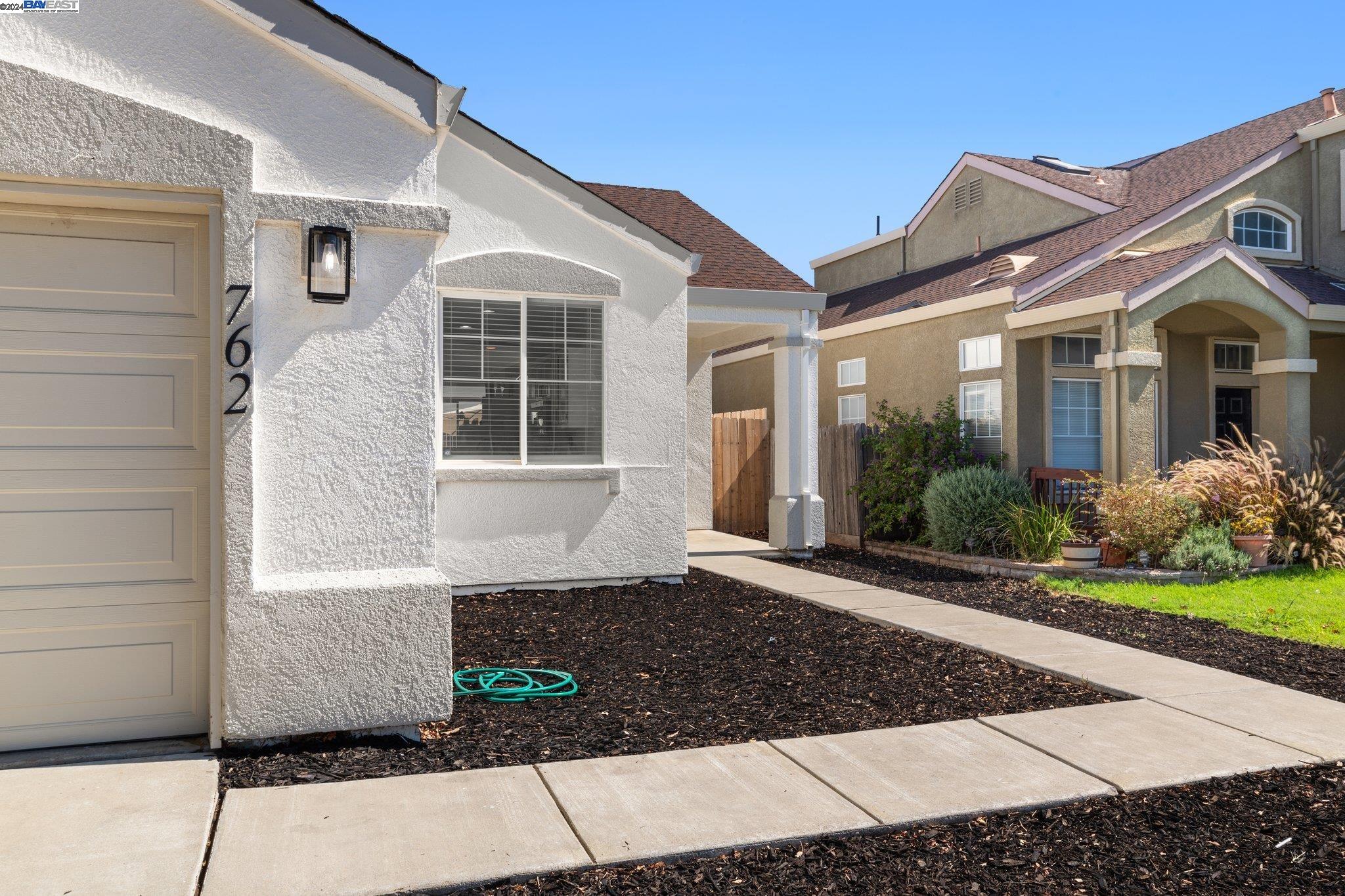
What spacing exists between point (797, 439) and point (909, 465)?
2516 mm

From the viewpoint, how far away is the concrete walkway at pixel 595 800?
360 cm

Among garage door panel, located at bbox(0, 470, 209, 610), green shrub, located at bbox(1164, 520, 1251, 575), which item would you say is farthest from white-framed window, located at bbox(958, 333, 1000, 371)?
garage door panel, located at bbox(0, 470, 209, 610)

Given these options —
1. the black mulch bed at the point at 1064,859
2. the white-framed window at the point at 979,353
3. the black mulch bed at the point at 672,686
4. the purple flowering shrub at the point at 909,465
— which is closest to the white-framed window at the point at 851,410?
the purple flowering shrub at the point at 909,465

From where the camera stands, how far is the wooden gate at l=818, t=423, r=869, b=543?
1559 cm

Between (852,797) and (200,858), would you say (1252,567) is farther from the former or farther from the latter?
(200,858)

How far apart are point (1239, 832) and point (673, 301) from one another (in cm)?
753

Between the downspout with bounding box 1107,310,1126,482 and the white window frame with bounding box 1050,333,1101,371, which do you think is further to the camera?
the white window frame with bounding box 1050,333,1101,371

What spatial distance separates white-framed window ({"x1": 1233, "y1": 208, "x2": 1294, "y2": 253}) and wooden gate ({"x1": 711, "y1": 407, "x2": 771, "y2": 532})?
7.90 m

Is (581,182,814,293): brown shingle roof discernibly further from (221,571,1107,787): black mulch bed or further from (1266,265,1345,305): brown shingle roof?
(1266,265,1345,305): brown shingle roof

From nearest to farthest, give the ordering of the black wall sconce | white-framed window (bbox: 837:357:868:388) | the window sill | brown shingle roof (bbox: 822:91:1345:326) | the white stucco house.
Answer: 1. the white stucco house
2. the black wall sconce
3. the window sill
4. brown shingle roof (bbox: 822:91:1345:326)
5. white-framed window (bbox: 837:357:868:388)

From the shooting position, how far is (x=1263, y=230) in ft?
50.8

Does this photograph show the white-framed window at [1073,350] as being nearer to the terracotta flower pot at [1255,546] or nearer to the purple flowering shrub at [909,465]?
the purple flowering shrub at [909,465]

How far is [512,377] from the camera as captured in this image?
32.1 ft

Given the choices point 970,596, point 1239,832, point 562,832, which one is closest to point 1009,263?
point 970,596
